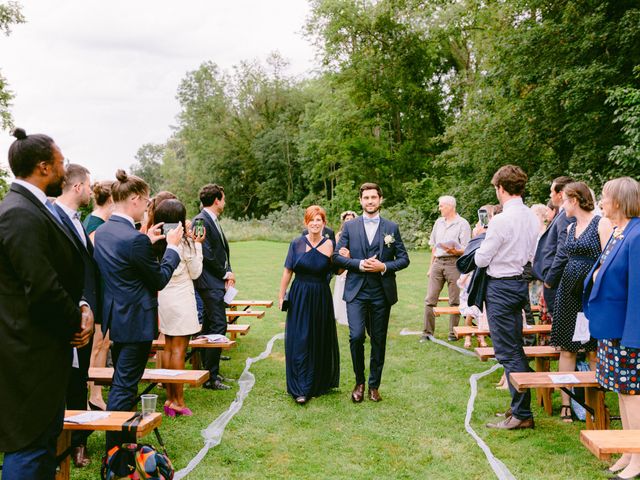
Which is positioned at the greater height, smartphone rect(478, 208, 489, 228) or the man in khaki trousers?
smartphone rect(478, 208, 489, 228)

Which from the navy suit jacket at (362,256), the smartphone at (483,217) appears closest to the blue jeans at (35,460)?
the navy suit jacket at (362,256)

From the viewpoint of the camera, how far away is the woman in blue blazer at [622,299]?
3.88 metres

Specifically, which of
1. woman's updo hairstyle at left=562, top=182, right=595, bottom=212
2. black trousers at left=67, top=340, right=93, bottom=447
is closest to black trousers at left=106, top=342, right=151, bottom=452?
black trousers at left=67, top=340, right=93, bottom=447

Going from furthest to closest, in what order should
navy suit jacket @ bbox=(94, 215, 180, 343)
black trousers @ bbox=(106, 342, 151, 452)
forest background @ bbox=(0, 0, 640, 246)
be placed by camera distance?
1. forest background @ bbox=(0, 0, 640, 246)
2. black trousers @ bbox=(106, 342, 151, 452)
3. navy suit jacket @ bbox=(94, 215, 180, 343)

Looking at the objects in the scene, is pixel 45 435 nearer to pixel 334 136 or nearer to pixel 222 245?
pixel 222 245

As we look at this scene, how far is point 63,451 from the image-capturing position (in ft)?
12.8

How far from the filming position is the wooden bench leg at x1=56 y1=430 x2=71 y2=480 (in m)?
3.85

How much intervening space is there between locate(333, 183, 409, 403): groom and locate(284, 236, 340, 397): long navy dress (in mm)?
313

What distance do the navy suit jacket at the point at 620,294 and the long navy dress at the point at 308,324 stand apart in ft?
9.38

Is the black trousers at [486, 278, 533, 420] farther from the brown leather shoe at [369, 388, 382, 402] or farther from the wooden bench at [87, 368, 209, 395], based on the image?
the wooden bench at [87, 368, 209, 395]

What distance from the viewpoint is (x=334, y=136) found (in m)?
38.6

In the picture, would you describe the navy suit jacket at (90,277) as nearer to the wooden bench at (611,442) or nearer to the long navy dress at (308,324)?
the long navy dress at (308,324)

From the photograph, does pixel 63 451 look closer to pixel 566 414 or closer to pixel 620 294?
pixel 620 294

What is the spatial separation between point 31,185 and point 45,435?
4.35 feet
